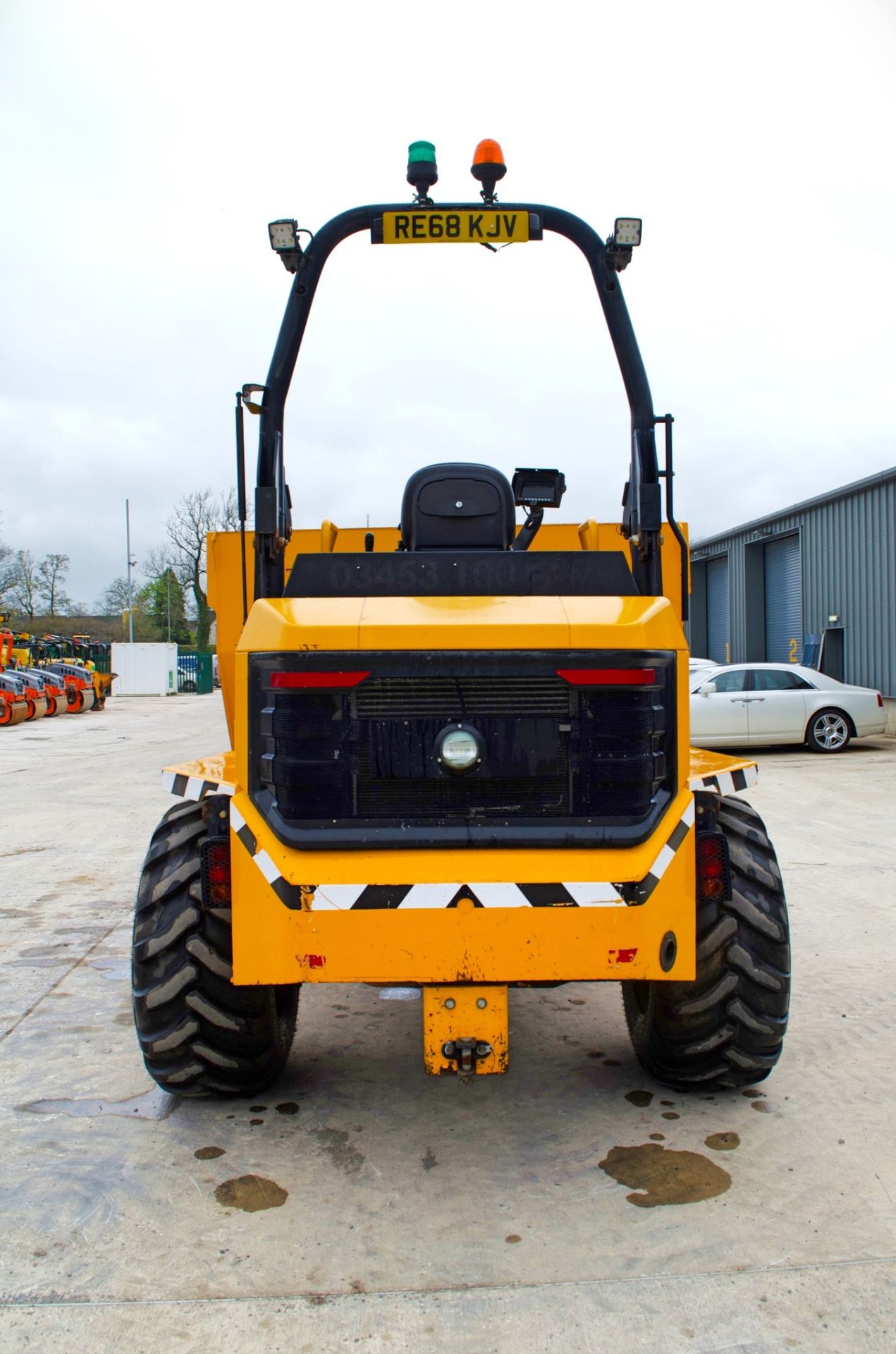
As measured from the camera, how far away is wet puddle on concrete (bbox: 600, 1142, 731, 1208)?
9.96 ft

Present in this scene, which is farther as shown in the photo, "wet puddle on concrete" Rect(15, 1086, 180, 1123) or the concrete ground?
"wet puddle on concrete" Rect(15, 1086, 180, 1123)

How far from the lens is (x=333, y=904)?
2.96m

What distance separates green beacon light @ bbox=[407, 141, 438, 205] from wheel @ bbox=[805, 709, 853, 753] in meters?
12.4

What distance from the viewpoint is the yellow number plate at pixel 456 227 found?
3816mm

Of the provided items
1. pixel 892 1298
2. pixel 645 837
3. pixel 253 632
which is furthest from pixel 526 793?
pixel 892 1298

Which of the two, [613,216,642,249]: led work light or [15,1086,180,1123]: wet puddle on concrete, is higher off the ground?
[613,216,642,249]: led work light

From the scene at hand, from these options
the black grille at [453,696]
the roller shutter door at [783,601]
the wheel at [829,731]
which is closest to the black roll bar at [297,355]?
the black grille at [453,696]

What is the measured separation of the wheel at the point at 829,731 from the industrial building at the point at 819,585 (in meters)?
3.74

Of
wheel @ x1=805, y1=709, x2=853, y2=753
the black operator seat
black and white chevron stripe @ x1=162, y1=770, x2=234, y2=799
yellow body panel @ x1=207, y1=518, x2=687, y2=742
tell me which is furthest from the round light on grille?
wheel @ x1=805, y1=709, x2=853, y2=753

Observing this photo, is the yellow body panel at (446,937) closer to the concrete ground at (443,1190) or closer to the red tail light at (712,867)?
the red tail light at (712,867)

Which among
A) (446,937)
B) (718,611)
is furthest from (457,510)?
(718,611)

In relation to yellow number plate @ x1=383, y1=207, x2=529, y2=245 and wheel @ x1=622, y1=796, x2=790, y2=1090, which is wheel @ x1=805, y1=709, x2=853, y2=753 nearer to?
wheel @ x1=622, y1=796, x2=790, y2=1090

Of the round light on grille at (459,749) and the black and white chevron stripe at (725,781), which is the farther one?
the black and white chevron stripe at (725,781)

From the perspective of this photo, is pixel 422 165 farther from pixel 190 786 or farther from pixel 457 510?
pixel 190 786
